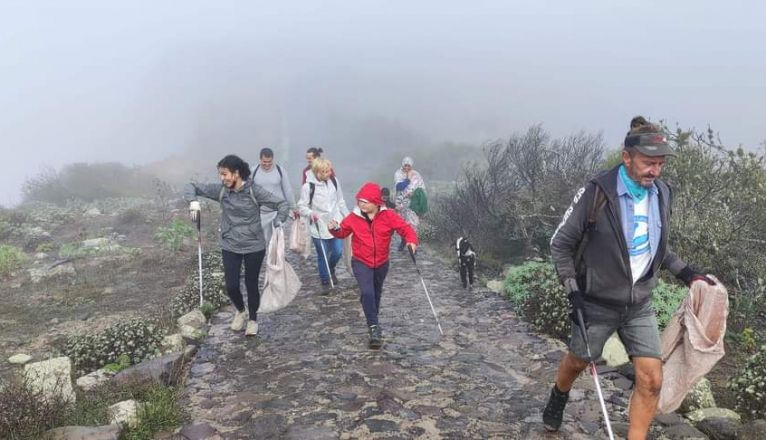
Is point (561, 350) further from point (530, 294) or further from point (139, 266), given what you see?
point (139, 266)

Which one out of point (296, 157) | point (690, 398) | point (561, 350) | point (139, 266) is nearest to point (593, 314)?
point (690, 398)

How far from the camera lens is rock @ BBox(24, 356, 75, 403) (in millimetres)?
4640

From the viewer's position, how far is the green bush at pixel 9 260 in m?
11.9

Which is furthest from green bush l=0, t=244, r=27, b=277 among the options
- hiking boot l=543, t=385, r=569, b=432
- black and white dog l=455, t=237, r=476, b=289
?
hiking boot l=543, t=385, r=569, b=432

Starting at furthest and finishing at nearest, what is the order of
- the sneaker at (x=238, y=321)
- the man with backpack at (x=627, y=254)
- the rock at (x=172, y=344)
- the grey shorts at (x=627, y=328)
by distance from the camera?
the sneaker at (x=238, y=321) < the rock at (x=172, y=344) < the grey shorts at (x=627, y=328) < the man with backpack at (x=627, y=254)

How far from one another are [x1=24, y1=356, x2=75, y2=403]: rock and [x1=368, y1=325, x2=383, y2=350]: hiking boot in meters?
3.21

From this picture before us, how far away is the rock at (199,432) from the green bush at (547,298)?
4.43 metres

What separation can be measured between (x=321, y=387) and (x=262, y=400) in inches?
24.4

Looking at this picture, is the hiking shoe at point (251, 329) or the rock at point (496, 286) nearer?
the hiking shoe at point (251, 329)

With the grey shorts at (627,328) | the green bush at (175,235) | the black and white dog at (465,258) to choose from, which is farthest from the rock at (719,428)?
the green bush at (175,235)

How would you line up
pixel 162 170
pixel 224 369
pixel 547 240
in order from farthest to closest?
pixel 162 170 < pixel 547 240 < pixel 224 369

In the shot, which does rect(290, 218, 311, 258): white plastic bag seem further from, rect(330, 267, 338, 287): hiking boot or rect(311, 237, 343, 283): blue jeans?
rect(330, 267, 338, 287): hiking boot

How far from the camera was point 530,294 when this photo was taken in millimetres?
8070

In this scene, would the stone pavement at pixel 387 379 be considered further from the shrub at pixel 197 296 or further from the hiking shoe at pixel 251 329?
the shrub at pixel 197 296
